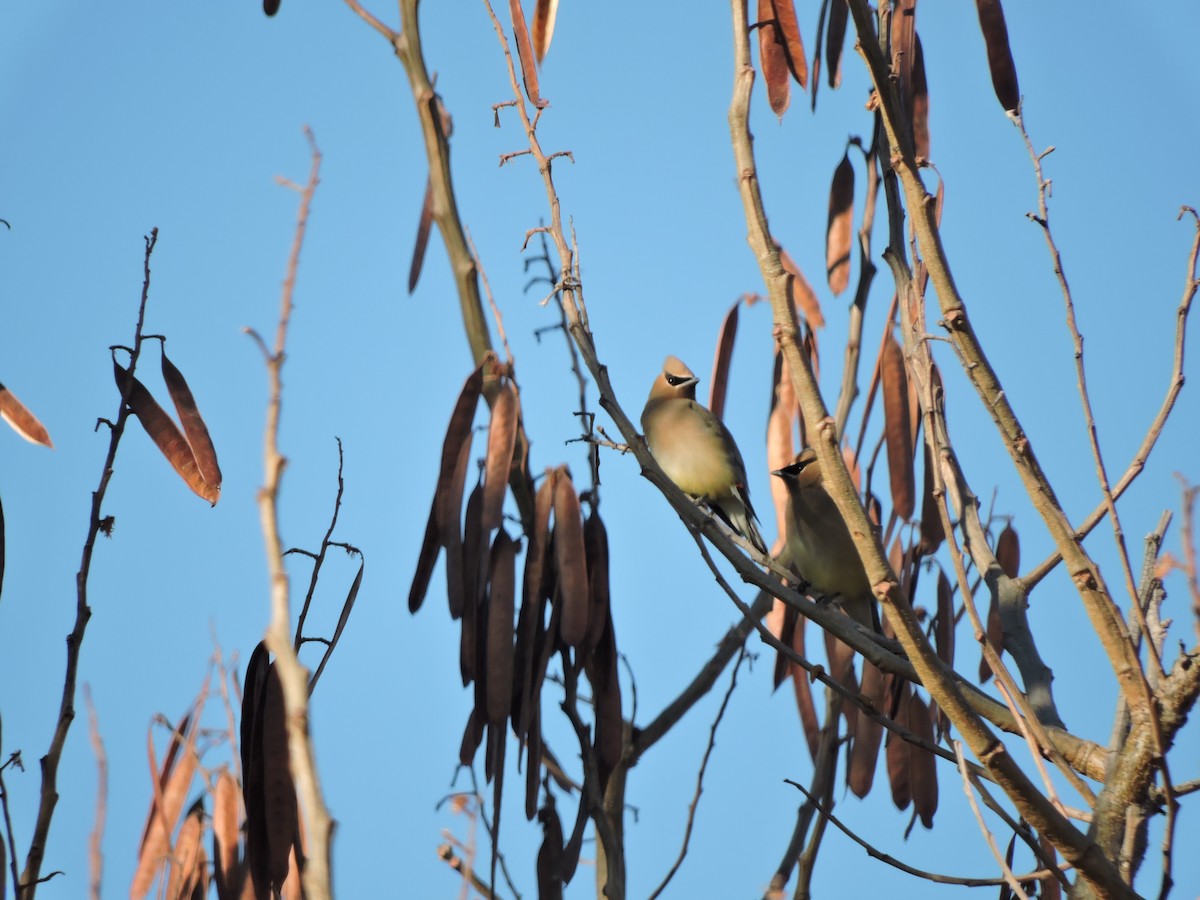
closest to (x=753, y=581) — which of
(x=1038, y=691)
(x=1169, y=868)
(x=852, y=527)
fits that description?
(x=852, y=527)

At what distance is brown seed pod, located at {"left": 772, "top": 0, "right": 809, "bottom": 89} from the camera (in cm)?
288

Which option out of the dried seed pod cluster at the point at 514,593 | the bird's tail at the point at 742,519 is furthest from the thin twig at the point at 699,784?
the bird's tail at the point at 742,519

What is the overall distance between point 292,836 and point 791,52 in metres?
1.81

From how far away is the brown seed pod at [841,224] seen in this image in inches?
136

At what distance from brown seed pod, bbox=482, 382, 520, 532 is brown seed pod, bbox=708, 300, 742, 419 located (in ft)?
2.59

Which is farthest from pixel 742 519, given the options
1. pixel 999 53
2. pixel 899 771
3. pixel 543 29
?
pixel 999 53

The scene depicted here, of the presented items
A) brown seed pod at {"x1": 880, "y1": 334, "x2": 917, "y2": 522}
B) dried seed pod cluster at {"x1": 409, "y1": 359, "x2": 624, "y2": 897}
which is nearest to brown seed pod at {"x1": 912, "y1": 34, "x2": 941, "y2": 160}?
brown seed pod at {"x1": 880, "y1": 334, "x2": 917, "y2": 522}

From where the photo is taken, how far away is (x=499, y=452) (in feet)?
9.46

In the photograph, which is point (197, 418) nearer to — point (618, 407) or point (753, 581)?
point (618, 407)

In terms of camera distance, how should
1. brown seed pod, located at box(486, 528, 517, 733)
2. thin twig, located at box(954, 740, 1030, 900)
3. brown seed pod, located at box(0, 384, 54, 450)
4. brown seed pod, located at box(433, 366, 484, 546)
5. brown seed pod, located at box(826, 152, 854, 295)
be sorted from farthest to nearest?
brown seed pod, located at box(826, 152, 854, 295) → brown seed pod, located at box(433, 366, 484, 546) → brown seed pod, located at box(486, 528, 517, 733) → brown seed pod, located at box(0, 384, 54, 450) → thin twig, located at box(954, 740, 1030, 900)

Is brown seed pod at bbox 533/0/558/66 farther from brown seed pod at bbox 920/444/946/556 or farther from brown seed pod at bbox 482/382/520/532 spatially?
brown seed pod at bbox 920/444/946/556

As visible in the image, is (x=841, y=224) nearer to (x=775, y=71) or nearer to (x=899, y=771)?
(x=775, y=71)

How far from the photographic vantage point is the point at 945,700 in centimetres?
164

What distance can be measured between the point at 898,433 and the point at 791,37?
2.79 ft
